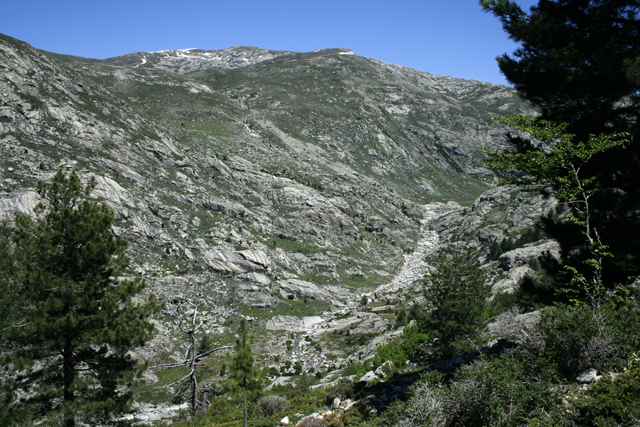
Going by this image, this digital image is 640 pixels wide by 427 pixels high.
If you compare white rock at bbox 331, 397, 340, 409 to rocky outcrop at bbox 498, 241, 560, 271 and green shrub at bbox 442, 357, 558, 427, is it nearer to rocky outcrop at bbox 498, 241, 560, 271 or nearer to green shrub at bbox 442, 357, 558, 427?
green shrub at bbox 442, 357, 558, 427

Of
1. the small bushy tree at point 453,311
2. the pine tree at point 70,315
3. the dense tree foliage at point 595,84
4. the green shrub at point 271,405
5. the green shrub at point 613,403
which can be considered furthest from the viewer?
the small bushy tree at point 453,311

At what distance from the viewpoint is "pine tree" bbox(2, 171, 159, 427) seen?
10320 mm

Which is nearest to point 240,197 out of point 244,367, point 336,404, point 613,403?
point 244,367

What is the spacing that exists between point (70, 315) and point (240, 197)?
55070mm

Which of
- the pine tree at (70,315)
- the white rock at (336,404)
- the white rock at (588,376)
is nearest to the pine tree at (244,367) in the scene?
the pine tree at (70,315)

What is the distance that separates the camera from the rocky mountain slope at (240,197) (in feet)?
134

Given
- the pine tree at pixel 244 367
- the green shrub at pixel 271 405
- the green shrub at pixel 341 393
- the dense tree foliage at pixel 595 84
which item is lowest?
the green shrub at pixel 271 405

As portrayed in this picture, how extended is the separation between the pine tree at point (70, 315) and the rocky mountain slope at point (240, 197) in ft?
9.54

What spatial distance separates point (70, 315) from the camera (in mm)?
10609

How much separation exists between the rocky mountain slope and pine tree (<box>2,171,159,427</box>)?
2.91m

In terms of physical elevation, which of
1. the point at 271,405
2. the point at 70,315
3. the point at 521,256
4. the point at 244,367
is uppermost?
the point at 70,315

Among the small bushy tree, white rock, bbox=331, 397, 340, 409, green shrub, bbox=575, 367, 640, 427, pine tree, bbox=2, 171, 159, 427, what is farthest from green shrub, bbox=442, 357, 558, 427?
the small bushy tree

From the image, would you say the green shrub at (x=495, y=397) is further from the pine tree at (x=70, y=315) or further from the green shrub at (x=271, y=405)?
the green shrub at (x=271, y=405)

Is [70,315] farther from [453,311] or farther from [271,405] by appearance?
[453,311]
